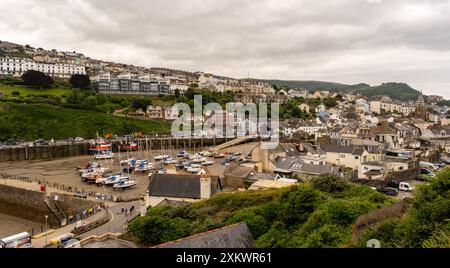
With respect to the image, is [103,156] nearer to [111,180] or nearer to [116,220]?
[111,180]

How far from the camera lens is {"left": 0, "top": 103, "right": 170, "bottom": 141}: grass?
141ft

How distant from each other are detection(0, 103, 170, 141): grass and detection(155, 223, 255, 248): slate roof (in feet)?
132

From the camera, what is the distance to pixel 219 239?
24.8 ft

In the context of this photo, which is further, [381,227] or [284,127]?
[284,127]

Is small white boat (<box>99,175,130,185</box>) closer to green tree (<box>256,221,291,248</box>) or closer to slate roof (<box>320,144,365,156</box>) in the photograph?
slate roof (<box>320,144,365,156</box>)

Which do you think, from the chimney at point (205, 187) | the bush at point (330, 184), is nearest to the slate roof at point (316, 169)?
the bush at point (330, 184)

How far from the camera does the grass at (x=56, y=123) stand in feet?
141

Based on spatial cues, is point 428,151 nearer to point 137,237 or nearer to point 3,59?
point 137,237

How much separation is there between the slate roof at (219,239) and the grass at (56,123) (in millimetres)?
40126

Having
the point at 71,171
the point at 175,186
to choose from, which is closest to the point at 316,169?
the point at 175,186

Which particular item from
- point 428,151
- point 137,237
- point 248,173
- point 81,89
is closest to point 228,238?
point 137,237

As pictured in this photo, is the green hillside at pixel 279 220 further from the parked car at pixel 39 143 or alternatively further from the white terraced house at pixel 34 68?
the white terraced house at pixel 34 68
